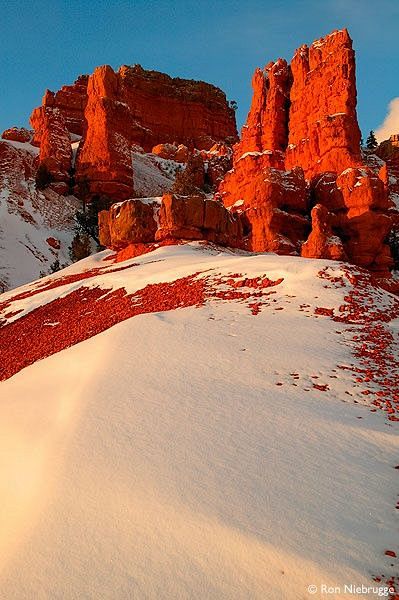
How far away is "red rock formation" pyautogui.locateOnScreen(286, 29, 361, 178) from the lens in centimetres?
3612

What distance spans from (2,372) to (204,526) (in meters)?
7.43

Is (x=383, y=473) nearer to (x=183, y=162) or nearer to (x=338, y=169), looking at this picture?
(x=338, y=169)

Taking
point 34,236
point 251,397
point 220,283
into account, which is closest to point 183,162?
point 34,236

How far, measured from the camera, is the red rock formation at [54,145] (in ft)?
168

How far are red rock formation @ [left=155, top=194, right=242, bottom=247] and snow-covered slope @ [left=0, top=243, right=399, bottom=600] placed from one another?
578 inches

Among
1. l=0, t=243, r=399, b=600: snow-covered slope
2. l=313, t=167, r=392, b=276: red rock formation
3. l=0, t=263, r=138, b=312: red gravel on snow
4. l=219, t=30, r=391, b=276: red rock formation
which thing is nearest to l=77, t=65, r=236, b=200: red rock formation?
l=219, t=30, r=391, b=276: red rock formation

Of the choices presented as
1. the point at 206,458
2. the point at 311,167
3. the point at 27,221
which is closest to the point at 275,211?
the point at 311,167

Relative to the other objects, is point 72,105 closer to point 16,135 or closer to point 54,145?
point 16,135

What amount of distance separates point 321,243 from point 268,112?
71.4 feet

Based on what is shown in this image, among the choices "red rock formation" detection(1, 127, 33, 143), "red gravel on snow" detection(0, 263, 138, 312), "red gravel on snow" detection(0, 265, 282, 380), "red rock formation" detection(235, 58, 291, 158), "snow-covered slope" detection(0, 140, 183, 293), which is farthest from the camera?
"red rock formation" detection(1, 127, 33, 143)

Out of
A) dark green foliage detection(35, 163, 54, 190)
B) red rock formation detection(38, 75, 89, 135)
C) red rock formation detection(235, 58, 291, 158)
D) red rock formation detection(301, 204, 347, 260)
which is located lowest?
A: red rock formation detection(301, 204, 347, 260)

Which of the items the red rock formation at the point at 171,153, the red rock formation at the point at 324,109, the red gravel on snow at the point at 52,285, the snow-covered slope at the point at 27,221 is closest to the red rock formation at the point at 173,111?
the red rock formation at the point at 171,153

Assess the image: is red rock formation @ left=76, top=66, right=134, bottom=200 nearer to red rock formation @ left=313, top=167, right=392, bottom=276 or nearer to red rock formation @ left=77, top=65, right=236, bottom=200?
red rock formation @ left=77, top=65, right=236, bottom=200

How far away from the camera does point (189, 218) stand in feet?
77.3
